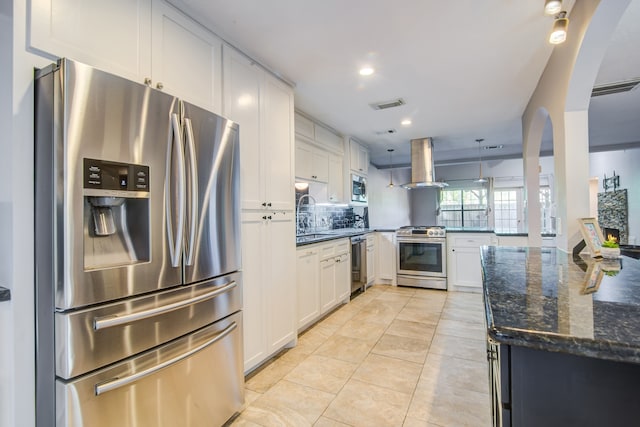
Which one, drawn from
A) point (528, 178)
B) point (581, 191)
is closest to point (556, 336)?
point (581, 191)

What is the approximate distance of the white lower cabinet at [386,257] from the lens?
4.89m

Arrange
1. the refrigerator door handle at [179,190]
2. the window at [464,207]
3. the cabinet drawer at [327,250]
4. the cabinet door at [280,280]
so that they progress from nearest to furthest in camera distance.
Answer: the refrigerator door handle at [179,190]
the cabinet door at [280,280]
the cabinet drawer at [327,250]
the window at [464,207]

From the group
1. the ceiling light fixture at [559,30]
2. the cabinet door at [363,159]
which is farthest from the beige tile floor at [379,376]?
the cabinet door at [363,159]

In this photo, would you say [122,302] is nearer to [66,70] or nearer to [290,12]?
[66,70]

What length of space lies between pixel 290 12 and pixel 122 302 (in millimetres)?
1747

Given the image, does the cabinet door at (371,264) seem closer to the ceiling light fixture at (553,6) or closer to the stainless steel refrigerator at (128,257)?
the stainless steel refrigerator at (128,257)

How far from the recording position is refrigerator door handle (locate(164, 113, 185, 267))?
1359mm

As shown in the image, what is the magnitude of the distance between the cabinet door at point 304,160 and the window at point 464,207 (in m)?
5.65

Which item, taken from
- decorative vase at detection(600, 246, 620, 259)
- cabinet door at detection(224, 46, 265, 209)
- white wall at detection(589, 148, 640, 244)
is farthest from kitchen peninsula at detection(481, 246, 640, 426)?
white wall at detection(589, 148, 640, 244)

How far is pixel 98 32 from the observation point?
1310 mm

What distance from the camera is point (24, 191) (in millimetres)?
1072

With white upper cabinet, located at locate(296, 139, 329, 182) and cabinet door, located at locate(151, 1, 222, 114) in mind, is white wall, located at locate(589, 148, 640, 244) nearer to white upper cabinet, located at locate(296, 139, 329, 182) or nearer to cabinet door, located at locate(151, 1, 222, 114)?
white upper cabinet, located at locate(296, 139, 329, 182)

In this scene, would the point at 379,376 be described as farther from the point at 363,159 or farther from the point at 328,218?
the point at 363,159

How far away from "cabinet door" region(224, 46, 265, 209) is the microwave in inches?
102
